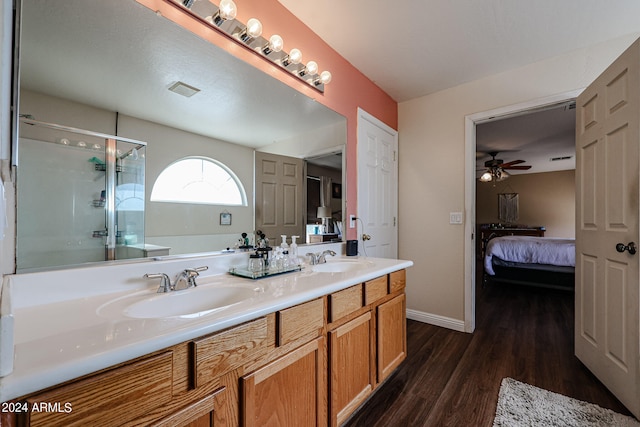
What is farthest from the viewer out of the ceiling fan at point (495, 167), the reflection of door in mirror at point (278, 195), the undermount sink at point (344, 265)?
the ceiling fan at point (495, 167)

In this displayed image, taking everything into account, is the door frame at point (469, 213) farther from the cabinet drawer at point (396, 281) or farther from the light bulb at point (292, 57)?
the light bulb at point (292, 57)

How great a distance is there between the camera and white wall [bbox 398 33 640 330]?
7.97ft

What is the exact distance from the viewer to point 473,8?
5.58 feet

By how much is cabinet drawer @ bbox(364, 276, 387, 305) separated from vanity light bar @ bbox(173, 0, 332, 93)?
1.35m

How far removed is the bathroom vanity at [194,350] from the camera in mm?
535

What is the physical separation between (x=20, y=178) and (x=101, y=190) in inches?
8.0

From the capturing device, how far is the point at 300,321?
1036 millimetres

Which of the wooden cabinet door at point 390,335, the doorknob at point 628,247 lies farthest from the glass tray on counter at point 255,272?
the doorknob at point 628,247

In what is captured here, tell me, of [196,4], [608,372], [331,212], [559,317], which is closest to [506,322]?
[559,317]

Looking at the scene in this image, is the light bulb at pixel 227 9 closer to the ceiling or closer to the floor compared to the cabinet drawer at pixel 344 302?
closer to the ceiling

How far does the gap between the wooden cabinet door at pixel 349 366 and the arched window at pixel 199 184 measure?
2.78ft

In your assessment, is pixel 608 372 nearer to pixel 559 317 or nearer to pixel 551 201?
pixel 559 317

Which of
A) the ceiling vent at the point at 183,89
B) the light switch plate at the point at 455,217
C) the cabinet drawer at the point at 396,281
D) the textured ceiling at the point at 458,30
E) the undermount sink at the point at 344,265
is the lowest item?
the cabinet drawer at the point at 396,281

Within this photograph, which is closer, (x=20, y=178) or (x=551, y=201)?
(x=20, y=178)
